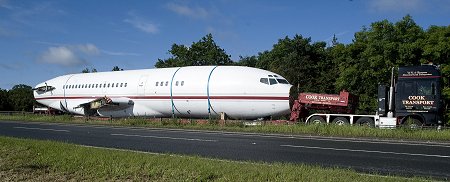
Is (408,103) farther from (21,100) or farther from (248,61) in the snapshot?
(21,100)

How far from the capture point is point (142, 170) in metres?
8.56

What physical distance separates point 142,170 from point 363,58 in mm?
35329

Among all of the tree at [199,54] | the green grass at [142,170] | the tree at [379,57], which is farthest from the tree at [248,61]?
the green grass at [142,170]

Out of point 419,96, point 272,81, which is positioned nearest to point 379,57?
point 272,81

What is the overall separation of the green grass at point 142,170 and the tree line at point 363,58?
57.4 ft

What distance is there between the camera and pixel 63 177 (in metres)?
8.12

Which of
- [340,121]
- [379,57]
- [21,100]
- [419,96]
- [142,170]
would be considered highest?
[379,57]

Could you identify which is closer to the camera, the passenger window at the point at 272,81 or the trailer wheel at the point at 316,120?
the trailer wheel at the point at 316,120

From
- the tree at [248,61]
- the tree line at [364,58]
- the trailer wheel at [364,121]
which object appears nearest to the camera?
the trailer wheel at [364,121]

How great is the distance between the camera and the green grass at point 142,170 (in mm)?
7895

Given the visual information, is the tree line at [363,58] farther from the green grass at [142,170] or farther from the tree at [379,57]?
the green grass at [142,170]

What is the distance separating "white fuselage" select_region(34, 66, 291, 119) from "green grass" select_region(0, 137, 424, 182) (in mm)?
16348

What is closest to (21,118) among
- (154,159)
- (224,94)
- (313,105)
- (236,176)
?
(224,94)

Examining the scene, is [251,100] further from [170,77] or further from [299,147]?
[299,147]
